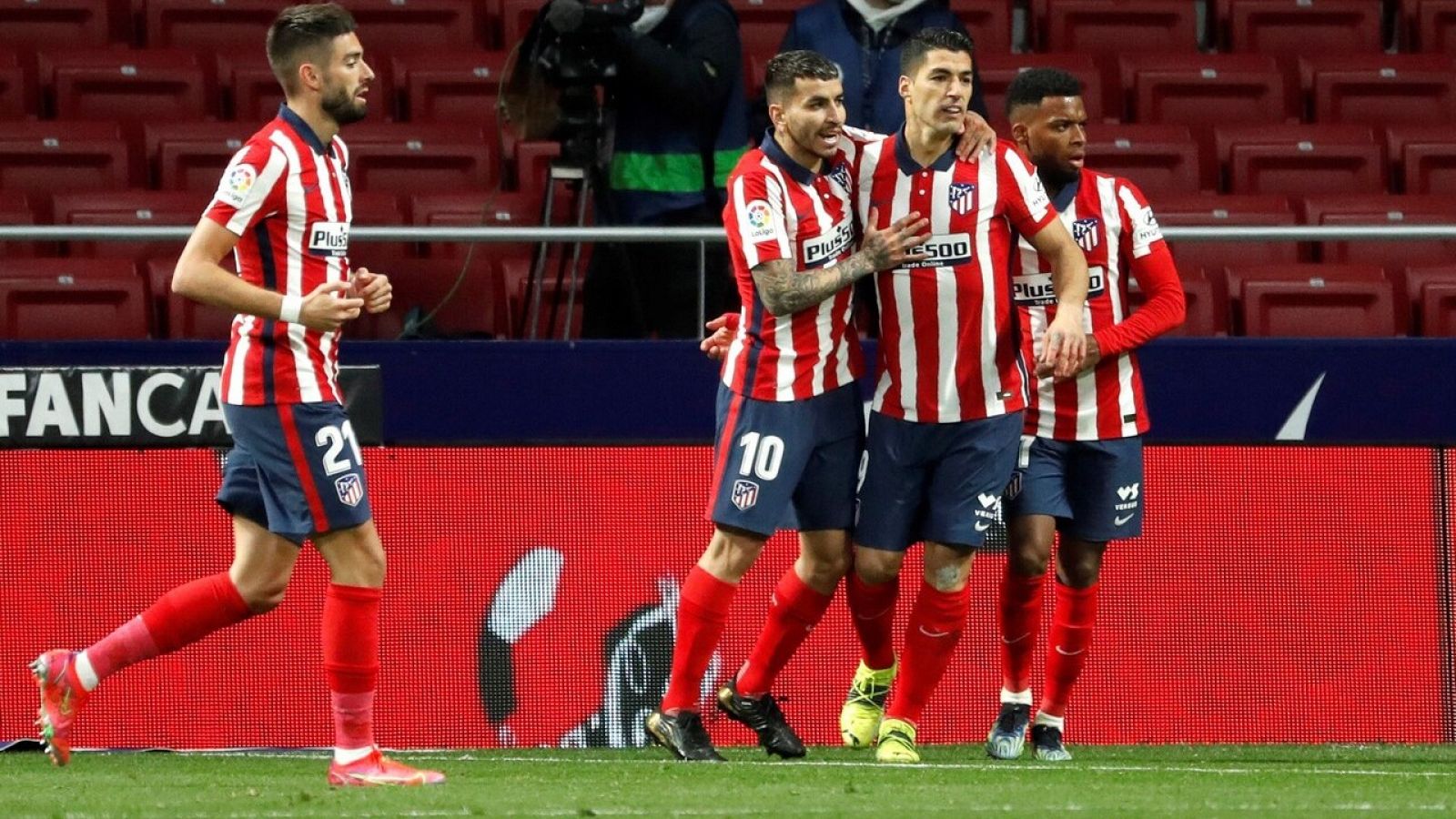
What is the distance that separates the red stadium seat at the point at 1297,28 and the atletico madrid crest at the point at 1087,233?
13.3 feet

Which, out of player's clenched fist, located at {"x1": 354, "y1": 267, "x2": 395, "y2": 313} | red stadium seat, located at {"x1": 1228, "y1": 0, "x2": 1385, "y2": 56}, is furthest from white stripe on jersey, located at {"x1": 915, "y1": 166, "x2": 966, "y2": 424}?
red stadium seat, located at {"x1": 1228, "y1": 0, "x2": 1385, "y2": 56}

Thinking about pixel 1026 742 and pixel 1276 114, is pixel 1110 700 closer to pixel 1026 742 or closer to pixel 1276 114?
pixel 1026 742

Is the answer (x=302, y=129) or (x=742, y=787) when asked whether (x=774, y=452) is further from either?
(x=302, y=129)

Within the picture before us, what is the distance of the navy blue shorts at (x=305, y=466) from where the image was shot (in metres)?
5.41

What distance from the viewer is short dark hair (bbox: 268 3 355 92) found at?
18.0 ft

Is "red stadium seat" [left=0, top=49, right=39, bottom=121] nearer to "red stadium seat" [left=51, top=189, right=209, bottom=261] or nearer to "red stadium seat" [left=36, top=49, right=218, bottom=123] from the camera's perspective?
"red stadium seat" [left=36, top=49, right=218, bottom=123]

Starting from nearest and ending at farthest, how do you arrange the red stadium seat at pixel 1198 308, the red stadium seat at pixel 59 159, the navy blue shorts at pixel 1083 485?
the navy blue shorts at pixel 1083 485 → the red stadium seat at pixel 1198 308 → the red stadium seat at pixel 59 159

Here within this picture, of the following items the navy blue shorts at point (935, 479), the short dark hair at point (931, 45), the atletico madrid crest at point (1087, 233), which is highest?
the short dark hair at point (931, 45)

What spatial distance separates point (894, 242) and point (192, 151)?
13.5 feet

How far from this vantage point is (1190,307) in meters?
8.27

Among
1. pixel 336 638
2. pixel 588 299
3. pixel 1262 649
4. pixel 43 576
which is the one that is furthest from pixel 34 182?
pixel 1262 649

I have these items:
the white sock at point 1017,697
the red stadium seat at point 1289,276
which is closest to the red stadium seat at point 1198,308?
the red stadium seat at point 1289,276

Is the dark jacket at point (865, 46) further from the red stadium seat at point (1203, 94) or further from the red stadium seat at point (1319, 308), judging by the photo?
the red stadium seat at point (1203, 94)

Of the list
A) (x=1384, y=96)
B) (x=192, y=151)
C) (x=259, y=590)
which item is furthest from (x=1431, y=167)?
(x=259, y=590)
